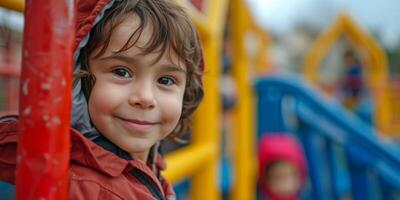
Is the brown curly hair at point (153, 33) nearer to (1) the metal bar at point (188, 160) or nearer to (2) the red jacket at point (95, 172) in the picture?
(2) the red jacket at point (95, 172)

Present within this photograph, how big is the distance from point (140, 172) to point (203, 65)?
0.54 feet

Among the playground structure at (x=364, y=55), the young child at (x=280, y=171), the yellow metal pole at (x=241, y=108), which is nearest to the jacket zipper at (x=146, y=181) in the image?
the yellow metal pole at (x=241, y=108)

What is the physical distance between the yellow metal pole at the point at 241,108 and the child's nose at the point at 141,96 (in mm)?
1481

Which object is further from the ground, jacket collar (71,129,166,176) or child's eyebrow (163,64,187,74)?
child's eyebrow (163,64,187,74)

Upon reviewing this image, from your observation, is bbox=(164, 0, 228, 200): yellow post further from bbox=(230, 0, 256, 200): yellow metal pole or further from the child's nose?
the child's nose

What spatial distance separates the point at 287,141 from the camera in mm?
2236

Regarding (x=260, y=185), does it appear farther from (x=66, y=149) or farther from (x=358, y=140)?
(x=66, y=149)

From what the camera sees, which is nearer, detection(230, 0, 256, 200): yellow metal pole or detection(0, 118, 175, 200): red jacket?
detection(0, 118, 175, 200): red jacket

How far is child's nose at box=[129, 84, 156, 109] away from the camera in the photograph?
53 centimetres

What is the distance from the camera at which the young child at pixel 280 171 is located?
83.9 inches

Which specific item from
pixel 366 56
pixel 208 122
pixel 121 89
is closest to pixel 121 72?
pixel 121 89

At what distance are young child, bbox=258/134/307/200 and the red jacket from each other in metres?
1.64

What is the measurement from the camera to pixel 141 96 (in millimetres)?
534

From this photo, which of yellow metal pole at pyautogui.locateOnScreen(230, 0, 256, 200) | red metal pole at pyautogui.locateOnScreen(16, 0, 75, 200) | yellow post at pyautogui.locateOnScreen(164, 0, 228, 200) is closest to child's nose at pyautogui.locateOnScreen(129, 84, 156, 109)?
red metal pole at pyautogui.locateOnScreen(16, 0, 75, 200)
